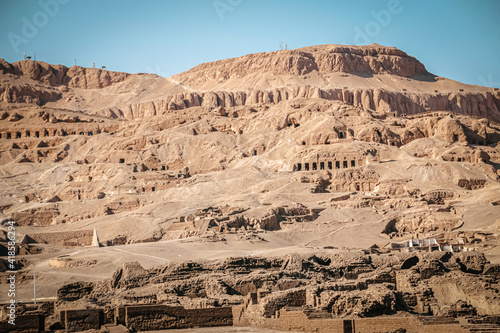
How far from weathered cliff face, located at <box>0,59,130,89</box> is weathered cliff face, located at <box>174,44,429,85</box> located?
16.5 m

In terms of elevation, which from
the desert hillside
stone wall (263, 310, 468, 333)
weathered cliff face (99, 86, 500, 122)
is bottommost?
stone wall (263, 310, 468, 333)

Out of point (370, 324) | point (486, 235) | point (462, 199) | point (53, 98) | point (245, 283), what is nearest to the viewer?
point (370, 324)

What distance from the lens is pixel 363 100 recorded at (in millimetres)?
125750

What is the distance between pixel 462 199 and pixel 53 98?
9820cm

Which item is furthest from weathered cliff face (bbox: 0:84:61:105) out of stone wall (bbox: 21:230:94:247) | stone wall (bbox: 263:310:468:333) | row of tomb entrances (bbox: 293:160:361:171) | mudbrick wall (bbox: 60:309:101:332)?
stone wall (bbox: 263:310:468:333)

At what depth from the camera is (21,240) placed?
197ft

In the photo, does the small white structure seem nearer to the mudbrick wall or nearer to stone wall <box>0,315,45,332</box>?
the mudbrick wall

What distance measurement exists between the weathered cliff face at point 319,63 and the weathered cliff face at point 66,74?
1648 cm

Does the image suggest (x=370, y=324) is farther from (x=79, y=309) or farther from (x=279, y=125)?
(x=279, y=125)

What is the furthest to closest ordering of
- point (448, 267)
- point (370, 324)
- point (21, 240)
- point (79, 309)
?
point (21, 240)
point (448, 267)
point (79, 309)
point (370, 324)

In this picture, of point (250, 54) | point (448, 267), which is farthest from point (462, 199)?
point (250, 54)

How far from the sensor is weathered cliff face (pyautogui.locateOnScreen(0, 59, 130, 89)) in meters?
153

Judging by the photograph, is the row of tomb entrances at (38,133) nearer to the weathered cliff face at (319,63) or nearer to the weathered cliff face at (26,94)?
the weathered cliff face at (26,94)

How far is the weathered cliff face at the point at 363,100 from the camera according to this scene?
126 metres
